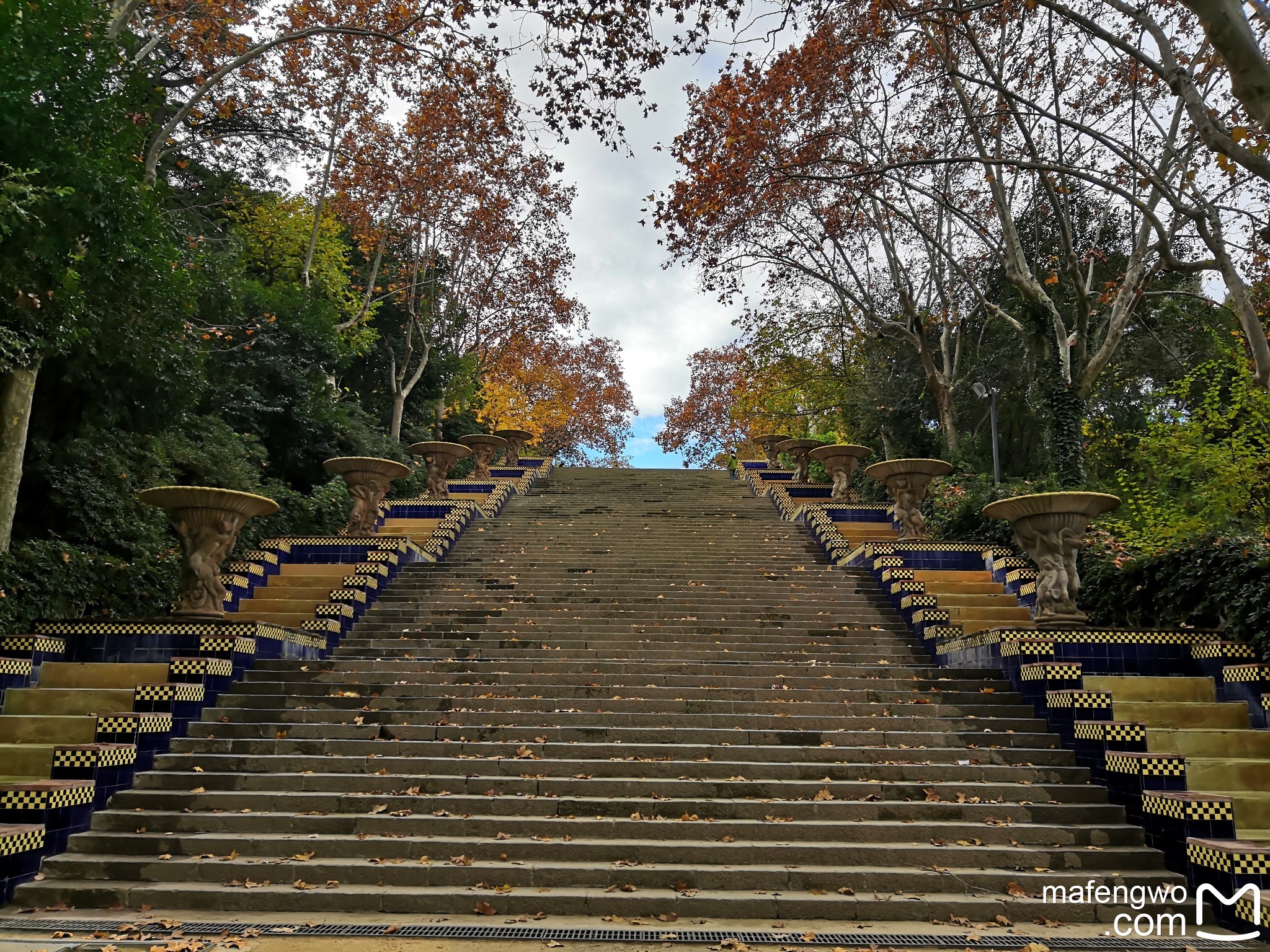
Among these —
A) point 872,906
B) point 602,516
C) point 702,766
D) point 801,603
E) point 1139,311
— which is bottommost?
point 872,906

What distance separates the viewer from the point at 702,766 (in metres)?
6.79

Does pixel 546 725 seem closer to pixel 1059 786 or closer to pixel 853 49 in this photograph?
pixel 1059 786

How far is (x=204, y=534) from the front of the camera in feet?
29.5

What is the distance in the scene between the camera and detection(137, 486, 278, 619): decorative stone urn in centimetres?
882

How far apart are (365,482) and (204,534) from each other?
4201mm

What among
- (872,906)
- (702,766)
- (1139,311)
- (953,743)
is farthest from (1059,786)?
(1139,311)

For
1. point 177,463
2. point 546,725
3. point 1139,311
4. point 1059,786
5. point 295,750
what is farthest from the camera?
point 1139,311

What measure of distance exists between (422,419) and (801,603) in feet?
61.9

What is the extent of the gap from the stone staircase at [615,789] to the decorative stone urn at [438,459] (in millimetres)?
7378

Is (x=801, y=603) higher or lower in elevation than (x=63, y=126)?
lower

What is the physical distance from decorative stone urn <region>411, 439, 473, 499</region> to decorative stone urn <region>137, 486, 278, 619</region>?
324 inches

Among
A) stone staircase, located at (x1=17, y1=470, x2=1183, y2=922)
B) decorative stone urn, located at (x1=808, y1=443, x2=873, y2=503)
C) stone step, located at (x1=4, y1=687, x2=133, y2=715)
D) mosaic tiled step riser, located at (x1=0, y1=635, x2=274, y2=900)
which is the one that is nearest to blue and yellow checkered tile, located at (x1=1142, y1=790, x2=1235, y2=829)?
stone staircase, located at (x1=17, y1=470, x2=1183, y2=922)

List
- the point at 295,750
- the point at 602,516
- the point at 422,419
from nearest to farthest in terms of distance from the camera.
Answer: the point at 295,750 < the point at 602,516 < the point at 422,419

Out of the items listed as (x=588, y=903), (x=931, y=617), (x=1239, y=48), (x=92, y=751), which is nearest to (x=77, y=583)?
(x=92, y=751)
